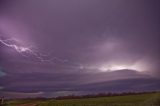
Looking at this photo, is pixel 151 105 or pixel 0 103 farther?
pixel 0 103

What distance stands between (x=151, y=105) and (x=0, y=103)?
118ft

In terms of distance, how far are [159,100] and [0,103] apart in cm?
3722

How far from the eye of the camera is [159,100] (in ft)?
203

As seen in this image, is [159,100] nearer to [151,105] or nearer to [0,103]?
[151,105]

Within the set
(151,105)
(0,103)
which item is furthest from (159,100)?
(0,103)

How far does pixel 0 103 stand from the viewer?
74188mm

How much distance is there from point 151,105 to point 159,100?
8.03 feet

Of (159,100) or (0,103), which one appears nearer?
(159,100)

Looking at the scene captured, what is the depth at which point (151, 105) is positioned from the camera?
6069cm
